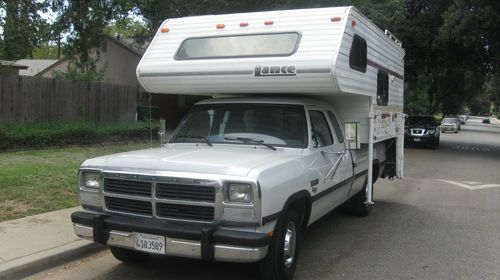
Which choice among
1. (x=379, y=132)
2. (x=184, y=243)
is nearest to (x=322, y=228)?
(x=379, y=132)

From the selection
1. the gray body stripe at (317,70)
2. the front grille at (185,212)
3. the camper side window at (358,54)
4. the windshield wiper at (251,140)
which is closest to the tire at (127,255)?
the front grille at (185,212)

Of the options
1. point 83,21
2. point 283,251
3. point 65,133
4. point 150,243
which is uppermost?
point 83,21

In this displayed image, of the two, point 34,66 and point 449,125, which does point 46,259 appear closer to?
point 34,66

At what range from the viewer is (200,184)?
174 inches

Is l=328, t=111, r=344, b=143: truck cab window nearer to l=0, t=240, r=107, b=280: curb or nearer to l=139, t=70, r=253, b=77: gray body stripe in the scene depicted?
l=139, t=70, r=253, b=77: gray body stripe

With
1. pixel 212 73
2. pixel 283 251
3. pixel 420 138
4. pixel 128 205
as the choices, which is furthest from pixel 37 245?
pixel 420 138

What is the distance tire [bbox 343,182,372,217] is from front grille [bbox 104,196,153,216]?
4.14 metres

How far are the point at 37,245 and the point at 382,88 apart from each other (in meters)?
5.53

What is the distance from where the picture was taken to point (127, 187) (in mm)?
4801

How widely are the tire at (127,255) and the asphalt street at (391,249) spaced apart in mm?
79

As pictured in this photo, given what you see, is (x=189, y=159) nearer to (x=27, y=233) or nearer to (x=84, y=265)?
(x=84, y=265)

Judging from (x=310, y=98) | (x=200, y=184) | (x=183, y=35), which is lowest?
(x=200, y=184)

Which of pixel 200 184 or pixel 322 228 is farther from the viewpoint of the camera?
pixel 322 228

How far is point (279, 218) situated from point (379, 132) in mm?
3787
